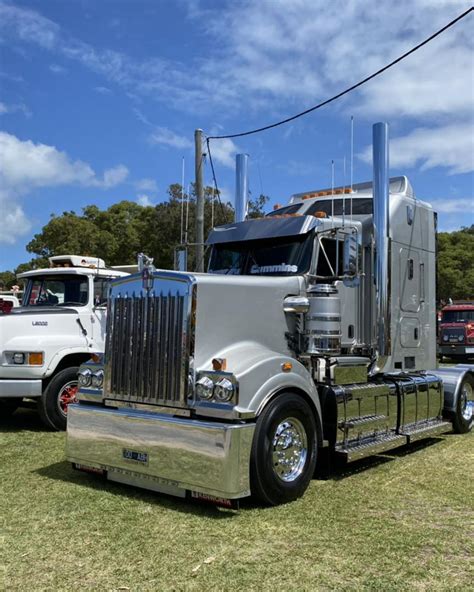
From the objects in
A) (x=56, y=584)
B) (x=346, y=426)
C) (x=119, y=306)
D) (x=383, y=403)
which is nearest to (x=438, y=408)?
(x=383, y=403)

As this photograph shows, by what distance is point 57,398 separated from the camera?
8.59 m

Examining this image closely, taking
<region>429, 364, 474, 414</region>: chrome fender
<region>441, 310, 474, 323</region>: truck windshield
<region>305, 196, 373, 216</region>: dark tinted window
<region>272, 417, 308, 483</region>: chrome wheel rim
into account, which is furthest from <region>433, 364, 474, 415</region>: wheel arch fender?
<region>441, 310, 474, 323</region>: truck windshield

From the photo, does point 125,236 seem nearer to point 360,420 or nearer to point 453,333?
point 453,333

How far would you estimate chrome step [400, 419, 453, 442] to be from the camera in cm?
741

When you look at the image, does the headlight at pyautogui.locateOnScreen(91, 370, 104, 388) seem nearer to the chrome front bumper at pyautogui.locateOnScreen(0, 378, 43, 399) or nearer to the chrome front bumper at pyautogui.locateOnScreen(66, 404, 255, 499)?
the chrome front bumper at pyautogui.locateOnScreen(66, 404, 255, 499)

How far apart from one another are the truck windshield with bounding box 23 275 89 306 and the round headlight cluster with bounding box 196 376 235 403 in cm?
487

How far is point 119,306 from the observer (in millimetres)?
5953

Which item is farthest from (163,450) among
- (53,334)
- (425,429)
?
(53,334)

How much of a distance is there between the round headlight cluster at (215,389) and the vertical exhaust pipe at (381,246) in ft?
8.63

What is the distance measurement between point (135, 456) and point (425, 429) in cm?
411

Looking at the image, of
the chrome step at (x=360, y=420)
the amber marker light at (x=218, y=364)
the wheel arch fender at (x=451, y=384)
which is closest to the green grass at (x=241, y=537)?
the chrome step at (x=360, y=420)

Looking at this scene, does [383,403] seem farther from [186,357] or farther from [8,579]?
[8,579]

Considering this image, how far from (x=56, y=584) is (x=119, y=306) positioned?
2.77 meters

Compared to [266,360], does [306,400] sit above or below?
below
